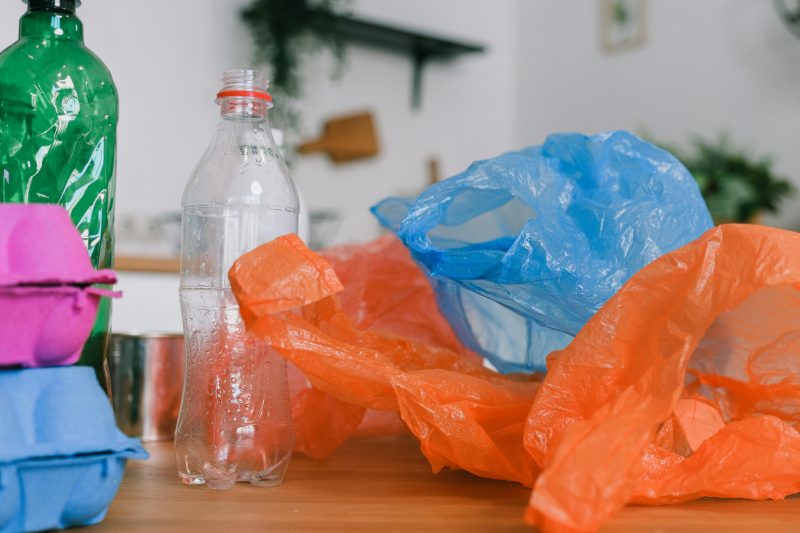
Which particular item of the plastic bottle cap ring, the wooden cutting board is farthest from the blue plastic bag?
the wooden cutting board

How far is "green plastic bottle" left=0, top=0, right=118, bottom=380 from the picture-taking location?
1.69 feet

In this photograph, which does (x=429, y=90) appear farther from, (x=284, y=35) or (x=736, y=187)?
(x=736, y=187)

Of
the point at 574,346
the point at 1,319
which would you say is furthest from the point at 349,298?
the point at 1,319

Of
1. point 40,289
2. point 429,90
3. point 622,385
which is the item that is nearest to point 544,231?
point 622,385

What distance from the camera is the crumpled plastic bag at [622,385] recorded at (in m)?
0.46

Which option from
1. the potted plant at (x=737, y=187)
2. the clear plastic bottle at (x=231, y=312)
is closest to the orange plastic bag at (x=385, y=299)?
the clear plastic bottle at (x=231, y=312)

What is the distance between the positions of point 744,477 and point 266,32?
2485mm

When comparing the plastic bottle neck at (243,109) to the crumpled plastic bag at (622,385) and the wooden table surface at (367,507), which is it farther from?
the wooden table surface at (367,507)

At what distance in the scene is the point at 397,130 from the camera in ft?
10.5

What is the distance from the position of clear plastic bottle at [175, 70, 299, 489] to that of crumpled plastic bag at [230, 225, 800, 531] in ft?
0.17

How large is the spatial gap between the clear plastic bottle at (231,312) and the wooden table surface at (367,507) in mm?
26

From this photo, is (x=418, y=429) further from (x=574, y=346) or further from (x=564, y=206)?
(x=564, y=206)

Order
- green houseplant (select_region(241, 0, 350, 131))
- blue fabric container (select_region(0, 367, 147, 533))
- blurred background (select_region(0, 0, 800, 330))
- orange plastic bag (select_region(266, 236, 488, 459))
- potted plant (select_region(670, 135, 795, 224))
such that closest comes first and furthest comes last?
blue fabric container (select_region(0, 367, 147, 533)) → orange plastic bag (select_region(266, 236, 488, 459)) → potted plant (select_region(670, 135, 795, 224)) → blurred background (select_region(0, 0, 800, 330)) → green houseplant (select_region(241, 0, 350, 131))

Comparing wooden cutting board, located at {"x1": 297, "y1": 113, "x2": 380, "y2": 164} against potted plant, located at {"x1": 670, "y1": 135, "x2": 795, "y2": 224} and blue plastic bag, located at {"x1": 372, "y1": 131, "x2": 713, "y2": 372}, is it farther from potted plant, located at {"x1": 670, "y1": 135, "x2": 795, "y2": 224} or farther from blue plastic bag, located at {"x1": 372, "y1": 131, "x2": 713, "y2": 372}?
blue plastic bag, located at {"x1": 372, "y1": 131, "x2": 713, "y2": 372}
